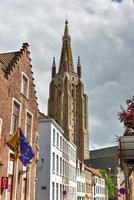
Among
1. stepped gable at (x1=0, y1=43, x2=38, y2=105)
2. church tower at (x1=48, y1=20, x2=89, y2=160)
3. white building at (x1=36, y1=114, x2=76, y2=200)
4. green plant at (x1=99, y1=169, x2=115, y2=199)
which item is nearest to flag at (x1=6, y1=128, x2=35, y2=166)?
stepped gable at (x1=0, y1=43, x2=38, y2=105)

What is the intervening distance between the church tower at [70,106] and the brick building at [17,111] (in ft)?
293

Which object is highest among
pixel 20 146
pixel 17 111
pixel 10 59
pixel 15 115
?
pixel 10 59

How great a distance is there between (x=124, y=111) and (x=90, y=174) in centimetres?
7108

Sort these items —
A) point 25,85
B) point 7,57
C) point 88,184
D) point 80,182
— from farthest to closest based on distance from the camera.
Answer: point 88,184, point 80,182, point 25,85, point 7,57

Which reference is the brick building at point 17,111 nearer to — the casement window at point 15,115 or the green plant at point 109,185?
the casement window at point 15,115

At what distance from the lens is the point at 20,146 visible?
479 inches

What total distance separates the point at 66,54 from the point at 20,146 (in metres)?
129

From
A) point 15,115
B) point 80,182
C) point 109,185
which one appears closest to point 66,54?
point 109,185

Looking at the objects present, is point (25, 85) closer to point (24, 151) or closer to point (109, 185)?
point (24, 151)

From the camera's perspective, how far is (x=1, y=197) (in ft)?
50.8

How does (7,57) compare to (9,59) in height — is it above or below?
above

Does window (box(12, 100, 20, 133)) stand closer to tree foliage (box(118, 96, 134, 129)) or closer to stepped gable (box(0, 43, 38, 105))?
stepped gable (box(0, 43, 38, 105))

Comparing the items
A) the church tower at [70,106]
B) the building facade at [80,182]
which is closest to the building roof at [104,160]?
the church tower at [70,106]

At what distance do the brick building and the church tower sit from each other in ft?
293
